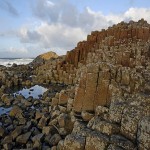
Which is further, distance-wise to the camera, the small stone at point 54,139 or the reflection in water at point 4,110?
the reflection in water at point 4,110

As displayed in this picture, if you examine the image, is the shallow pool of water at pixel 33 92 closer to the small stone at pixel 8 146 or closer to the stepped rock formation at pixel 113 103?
the stepped rock formation at pixel 113 103

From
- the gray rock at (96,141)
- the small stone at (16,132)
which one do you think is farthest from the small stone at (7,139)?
the gray rock at (96,141)

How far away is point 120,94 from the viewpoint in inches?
751

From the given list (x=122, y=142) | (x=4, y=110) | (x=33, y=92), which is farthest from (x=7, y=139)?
(x=33, y=92)

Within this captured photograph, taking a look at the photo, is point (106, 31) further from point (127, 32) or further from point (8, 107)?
point (8, 107)

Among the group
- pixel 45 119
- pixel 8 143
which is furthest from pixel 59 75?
pixel 8 143

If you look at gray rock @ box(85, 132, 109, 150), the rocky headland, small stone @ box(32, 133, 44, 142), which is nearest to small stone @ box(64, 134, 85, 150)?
the rocky headland

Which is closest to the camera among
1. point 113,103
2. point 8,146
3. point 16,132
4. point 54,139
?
point 113,103

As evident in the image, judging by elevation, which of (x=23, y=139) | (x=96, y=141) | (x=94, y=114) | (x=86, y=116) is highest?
(x=96, y=141)

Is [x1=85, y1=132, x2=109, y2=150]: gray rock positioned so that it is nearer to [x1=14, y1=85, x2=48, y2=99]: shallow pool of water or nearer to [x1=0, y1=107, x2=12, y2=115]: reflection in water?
[x1=0, y1=107, x2=12, y2=115]: reflection in water

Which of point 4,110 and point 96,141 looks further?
point 4,110

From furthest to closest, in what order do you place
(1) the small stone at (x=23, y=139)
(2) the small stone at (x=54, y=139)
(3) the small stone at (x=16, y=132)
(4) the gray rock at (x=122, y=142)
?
(3) the small stone at (x=16, y=132)
(1) the small stone at (x=23, y=139)
(2) the small stone at (x=54, y=139)
(4) the gray rock at (x=122, y=142)

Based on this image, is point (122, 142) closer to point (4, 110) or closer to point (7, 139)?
point (7, 139)

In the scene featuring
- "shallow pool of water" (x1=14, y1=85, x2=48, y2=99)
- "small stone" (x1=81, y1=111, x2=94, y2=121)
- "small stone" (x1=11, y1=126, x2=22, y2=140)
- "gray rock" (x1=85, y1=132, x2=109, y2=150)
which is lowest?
"shallow pool of water" (x1=14, y1=85, x2=48, y2=99)
